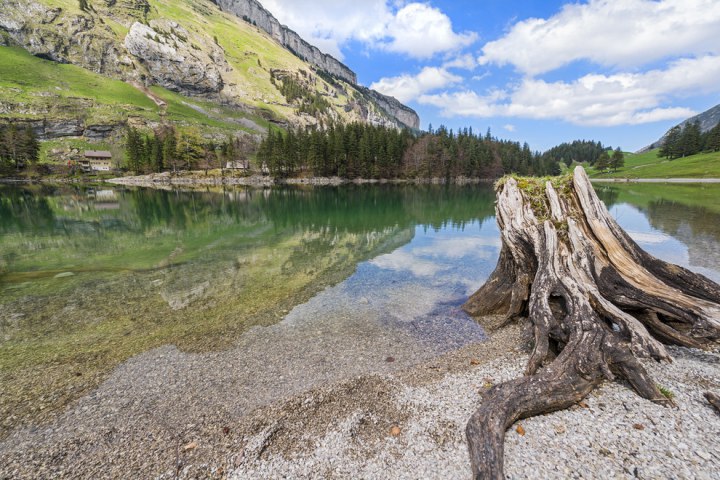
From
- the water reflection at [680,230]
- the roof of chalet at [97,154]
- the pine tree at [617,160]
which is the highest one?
the roof of chalet at [97,154]

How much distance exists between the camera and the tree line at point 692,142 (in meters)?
127

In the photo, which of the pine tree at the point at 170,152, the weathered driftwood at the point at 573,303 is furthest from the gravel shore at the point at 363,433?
the pine tree at the point at 170,152

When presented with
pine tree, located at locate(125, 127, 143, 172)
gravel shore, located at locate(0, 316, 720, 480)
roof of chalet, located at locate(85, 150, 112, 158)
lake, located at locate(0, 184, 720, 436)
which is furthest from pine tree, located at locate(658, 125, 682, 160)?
roof of chalet, located at locate(85, 150, 112, 158)

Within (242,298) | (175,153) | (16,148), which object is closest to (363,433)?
(242,298)

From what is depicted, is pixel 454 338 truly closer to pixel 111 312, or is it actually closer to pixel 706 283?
pixel 706 283

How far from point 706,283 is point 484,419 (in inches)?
396

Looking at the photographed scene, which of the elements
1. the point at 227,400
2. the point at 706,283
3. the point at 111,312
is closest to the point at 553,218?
the point at 706,283

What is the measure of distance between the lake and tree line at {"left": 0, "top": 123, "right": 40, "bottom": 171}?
383 ft

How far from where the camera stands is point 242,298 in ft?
58.4

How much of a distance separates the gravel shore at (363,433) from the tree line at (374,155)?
122 metres

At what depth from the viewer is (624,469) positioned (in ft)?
19.2

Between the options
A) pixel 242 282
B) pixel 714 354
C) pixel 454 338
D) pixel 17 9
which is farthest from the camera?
pixel 17 9

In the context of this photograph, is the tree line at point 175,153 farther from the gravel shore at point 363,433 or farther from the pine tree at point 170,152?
the gravel shore at point 363,433

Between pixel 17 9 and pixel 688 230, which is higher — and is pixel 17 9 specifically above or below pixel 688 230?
above
